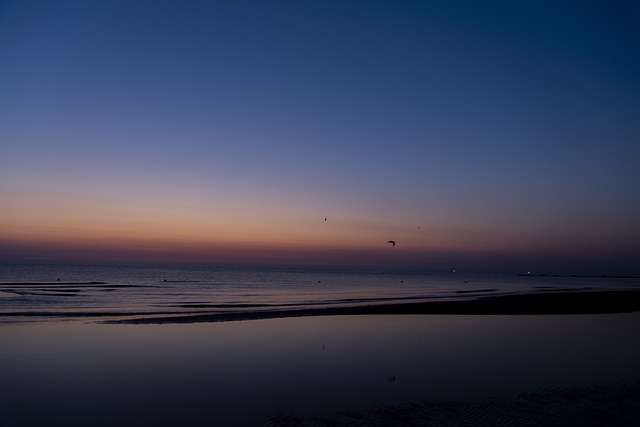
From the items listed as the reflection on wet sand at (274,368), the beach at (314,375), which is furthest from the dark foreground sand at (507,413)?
the reflection on wet sand at (274,368)

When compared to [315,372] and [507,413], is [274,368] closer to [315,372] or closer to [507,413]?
[315,372]

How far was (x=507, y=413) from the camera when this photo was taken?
1098 cm

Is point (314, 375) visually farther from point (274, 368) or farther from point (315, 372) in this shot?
point (274, 368)

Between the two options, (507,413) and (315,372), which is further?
(315,372)

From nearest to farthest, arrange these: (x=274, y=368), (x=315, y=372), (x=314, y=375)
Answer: (x=314, y=375)
(x=315, y=372)
(x=274, y=368)

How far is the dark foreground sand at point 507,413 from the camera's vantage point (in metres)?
10.3

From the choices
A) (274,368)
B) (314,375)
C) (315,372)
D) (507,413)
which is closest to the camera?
(507,413)

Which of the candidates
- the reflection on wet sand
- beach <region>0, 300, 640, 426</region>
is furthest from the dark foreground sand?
the reflection on wet sand

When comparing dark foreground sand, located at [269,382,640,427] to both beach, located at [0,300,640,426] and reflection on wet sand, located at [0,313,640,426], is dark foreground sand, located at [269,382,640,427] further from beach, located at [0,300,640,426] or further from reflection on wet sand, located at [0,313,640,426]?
reflection on wet sand, located at [0,313,640,426]

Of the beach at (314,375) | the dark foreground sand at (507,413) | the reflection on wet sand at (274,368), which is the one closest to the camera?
the dark foreground sand at (507,413)

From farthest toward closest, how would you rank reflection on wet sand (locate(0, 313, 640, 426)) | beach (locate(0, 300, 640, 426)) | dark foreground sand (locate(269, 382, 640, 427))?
reflection on wet sand (locate(0, 313, 640, 426)), beach (locate(0, 300, 640, 426)), dark foreground sand (locate(269, 382, 640, 427))

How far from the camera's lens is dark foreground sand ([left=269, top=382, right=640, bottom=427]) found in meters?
10.3

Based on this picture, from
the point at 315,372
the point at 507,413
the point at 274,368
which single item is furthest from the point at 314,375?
the point at 507,413

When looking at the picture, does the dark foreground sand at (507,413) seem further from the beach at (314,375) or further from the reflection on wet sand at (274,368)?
the reflection on wet sand at (274,368)
